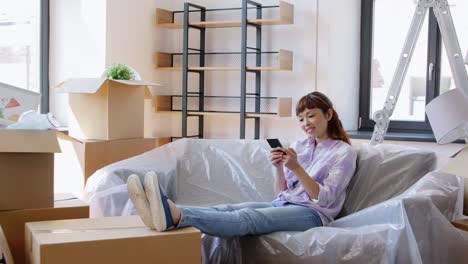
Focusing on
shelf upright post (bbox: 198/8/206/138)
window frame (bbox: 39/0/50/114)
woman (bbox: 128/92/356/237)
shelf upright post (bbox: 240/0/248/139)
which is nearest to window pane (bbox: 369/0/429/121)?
shelf upright post (bbox: 240/0/248/139)

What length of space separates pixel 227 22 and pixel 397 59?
48.1 inches

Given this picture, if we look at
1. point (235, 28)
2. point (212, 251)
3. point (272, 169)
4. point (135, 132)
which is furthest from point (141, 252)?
point (235, 28)

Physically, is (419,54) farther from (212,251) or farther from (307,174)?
(212,251)

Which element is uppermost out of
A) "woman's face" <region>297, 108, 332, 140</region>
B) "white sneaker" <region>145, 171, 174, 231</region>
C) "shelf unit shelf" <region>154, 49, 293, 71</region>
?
"shelf unit shelf" <region>154, 49, 293, 71</region>

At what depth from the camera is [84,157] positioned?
292cm

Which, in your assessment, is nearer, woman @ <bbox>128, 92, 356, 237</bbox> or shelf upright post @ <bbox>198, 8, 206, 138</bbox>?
woman @ <bbox>128, 92, 356, 237</bbox>

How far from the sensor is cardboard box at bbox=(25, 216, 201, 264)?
1.68 metres

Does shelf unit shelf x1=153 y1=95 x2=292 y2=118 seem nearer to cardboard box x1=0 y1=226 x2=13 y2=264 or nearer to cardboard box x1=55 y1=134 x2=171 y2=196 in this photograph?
cardboard box x1=55 y1=134 x2=171 y2=196

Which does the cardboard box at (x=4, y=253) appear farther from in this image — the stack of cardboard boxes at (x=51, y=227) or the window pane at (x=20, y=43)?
the window pane at (x=20, y=43)

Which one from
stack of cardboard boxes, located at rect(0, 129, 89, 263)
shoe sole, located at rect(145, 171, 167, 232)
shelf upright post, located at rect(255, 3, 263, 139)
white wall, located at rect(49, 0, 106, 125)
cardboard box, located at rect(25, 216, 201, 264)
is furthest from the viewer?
shelf upright post, located at rect(255, 3, 263, 139)

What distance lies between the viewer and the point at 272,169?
2947 millimetres

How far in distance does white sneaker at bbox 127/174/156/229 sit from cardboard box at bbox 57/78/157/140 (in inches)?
42.6

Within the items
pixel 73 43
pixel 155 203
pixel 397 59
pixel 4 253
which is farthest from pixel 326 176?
pixel 73 43

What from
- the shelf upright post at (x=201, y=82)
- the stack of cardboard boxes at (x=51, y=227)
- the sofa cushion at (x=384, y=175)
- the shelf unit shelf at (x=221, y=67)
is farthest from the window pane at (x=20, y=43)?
the sofa cushion at (x=384, y=175)
